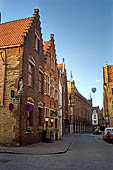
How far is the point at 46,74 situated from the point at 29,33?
5.86 metres

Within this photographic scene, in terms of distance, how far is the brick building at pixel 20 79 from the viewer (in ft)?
46.3

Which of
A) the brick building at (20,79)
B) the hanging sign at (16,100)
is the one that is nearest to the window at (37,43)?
the brick building at (20,79)

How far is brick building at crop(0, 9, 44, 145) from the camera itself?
14.1 m

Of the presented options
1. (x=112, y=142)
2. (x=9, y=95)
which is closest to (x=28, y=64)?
(x=9, y=95)

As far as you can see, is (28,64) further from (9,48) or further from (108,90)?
(108,90)

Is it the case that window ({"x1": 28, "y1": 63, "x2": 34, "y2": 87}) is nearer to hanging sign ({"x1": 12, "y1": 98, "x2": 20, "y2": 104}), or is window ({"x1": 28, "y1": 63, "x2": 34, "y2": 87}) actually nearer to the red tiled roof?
the red tiled roof

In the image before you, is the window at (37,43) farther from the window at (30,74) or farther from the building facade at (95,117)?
the building facade at (95,117)

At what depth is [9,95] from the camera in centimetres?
1475

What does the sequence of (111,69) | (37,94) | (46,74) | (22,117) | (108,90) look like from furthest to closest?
(111,69) → (108,90) → (46,74) → (37,94) → (22,117)

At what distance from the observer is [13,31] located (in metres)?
17.3

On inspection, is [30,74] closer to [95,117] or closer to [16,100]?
[16,100]

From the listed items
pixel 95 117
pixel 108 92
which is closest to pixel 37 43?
pixel 108 92

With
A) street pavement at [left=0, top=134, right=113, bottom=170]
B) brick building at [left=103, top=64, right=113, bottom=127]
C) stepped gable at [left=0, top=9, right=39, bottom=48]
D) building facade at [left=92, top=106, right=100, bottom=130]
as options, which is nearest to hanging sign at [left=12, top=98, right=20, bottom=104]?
street pavement at [left=0, top=134, right=113, bottom=170]

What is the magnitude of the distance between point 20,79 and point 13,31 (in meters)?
5.13
